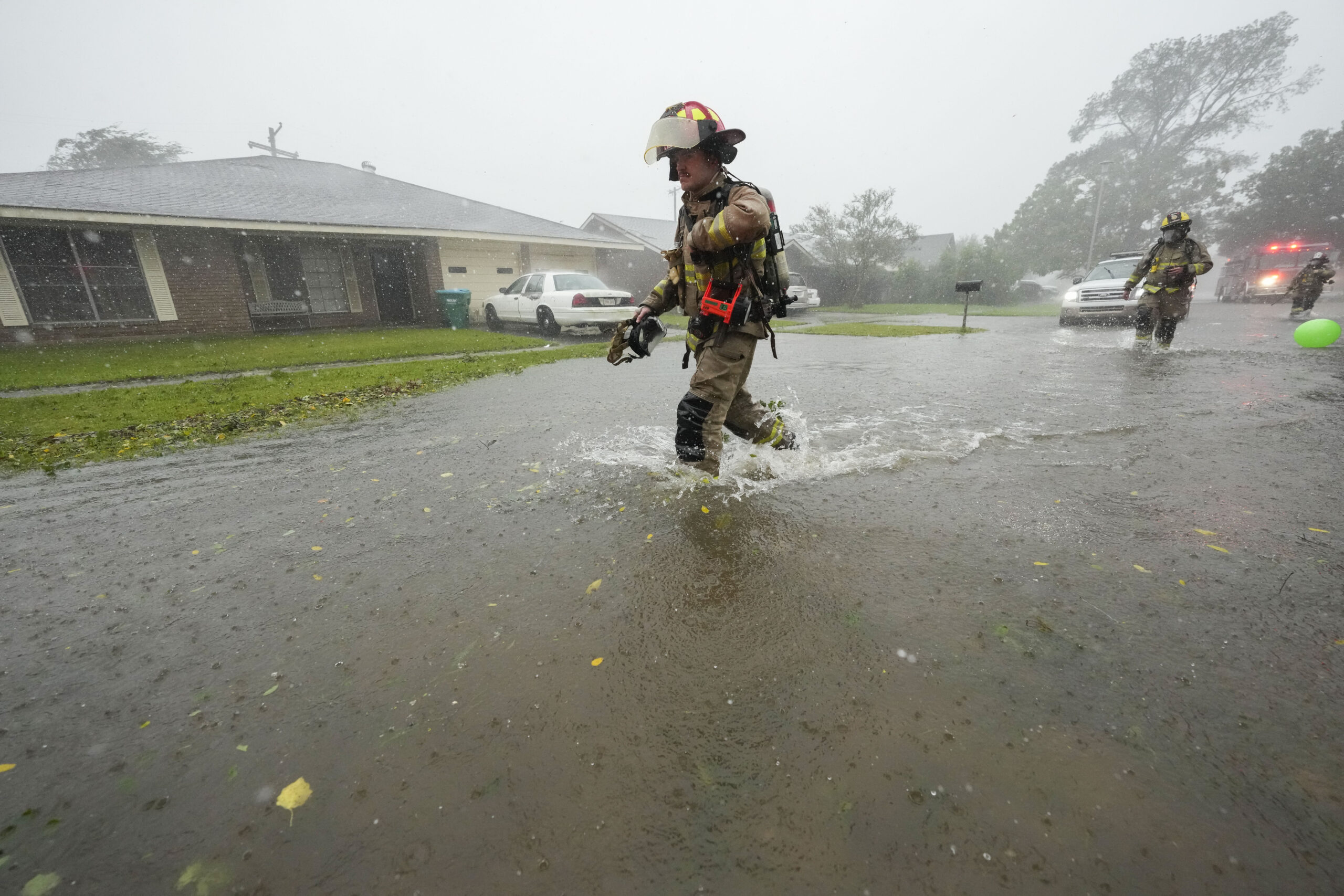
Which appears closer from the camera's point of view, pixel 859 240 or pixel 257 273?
pixel 257 273

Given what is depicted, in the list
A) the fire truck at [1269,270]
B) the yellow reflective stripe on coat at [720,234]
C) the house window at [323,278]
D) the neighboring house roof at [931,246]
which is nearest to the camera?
the yellow reflective stripe on coat at [720,234]

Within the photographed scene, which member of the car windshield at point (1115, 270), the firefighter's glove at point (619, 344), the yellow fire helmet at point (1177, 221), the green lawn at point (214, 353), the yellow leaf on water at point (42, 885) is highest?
the yellow fire helmet at point (1177, 221)

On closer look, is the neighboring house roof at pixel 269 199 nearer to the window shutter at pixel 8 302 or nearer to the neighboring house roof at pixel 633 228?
the window shutter at pixel 8 302

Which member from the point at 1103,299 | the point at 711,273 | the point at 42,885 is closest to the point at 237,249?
the point at 711,273

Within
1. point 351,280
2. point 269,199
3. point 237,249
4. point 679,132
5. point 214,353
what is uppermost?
point 269,199

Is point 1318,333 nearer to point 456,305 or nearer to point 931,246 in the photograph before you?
point 456,305

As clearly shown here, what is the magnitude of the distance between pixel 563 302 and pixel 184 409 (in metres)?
9.07

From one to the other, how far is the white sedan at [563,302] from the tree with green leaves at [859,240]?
64.9ft

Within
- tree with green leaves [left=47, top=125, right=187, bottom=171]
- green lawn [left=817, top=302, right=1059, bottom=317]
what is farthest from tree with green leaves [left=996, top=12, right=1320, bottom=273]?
tree with green leaves [left=47, top=125, right=187, bottom=171]

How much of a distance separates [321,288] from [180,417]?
13879mm

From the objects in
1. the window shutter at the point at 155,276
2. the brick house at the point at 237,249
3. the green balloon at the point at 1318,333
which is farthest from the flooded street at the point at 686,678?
the window shutter at the point at 155,276

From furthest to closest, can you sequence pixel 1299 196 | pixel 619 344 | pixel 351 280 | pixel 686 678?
1. pixel 1299 196
2. pixel 351 280
3. pixel 619 344
4. pixel 686 678

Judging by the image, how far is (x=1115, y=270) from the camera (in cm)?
1393

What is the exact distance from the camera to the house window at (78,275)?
12.6 meters
